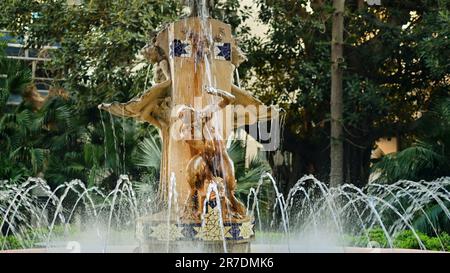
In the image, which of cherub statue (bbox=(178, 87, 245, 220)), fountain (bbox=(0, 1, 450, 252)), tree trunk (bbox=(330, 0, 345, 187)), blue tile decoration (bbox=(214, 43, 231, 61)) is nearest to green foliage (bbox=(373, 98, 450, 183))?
tree trunk (bbox=(330, 0, 345, 187))

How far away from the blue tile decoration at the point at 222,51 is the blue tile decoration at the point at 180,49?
35 cm

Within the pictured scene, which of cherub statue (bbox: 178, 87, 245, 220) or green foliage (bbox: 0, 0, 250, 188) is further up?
green foliage (bbox: 0, 0, 250, 188)

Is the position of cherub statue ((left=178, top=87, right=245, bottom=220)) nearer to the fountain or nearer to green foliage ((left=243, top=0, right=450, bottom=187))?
the fountain

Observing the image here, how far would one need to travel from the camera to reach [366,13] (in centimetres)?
2116

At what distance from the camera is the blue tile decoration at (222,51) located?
11406 millimetres

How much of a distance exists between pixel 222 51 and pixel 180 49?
0.55 metres

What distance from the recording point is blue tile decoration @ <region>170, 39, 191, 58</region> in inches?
444

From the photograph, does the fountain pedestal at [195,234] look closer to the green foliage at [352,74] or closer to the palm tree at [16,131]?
the palm tree at [16,131]

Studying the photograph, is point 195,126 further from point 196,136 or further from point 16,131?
point 16,131

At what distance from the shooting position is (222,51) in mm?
11453

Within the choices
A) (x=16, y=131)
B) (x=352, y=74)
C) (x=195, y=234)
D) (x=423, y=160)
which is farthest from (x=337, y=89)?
(x=195, y=234)

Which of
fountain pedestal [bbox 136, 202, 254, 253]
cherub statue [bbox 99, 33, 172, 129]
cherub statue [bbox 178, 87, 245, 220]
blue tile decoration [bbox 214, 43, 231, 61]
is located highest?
blue tile decoration [bbox 214, 43, 231, 61]

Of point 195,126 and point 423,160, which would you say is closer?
point 195,126

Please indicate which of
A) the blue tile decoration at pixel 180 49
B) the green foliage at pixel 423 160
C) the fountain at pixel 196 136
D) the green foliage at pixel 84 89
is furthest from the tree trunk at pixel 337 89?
the blue tile decoration at pixel 180 49
